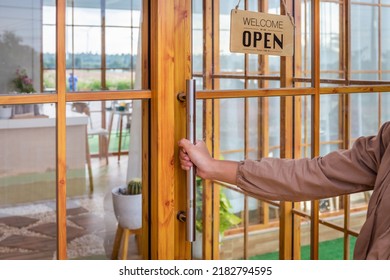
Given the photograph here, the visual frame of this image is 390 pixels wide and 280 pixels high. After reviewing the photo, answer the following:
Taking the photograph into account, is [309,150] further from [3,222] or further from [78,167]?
[3,222]

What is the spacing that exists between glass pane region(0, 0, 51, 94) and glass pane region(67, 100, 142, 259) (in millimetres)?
114

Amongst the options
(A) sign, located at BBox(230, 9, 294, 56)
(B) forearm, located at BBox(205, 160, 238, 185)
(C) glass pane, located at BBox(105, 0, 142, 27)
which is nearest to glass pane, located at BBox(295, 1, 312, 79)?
(A) sign, located at BBox(230, 9, 294, 56)

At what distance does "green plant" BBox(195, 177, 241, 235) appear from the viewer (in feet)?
5.41

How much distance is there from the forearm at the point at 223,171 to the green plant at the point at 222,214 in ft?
0.41

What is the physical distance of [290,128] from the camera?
177cm

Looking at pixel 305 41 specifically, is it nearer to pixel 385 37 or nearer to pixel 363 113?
pixel 363 113

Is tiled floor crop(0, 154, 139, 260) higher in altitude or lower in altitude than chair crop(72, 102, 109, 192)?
lower

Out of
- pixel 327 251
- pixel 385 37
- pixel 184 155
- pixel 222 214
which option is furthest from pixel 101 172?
pixel 385 37

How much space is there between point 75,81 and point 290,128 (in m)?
0.71

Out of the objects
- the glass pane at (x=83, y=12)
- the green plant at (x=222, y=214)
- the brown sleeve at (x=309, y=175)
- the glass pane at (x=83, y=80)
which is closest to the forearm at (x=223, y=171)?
the brown sleeve at (x=309, y=175)

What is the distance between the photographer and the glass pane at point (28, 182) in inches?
50.9

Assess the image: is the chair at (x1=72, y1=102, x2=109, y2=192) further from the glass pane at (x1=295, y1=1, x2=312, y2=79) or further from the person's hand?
the glass pane at (x1=295, y1=1, x2=312, y2=79)

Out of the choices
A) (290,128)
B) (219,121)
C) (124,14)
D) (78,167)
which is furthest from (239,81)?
(78,167)
